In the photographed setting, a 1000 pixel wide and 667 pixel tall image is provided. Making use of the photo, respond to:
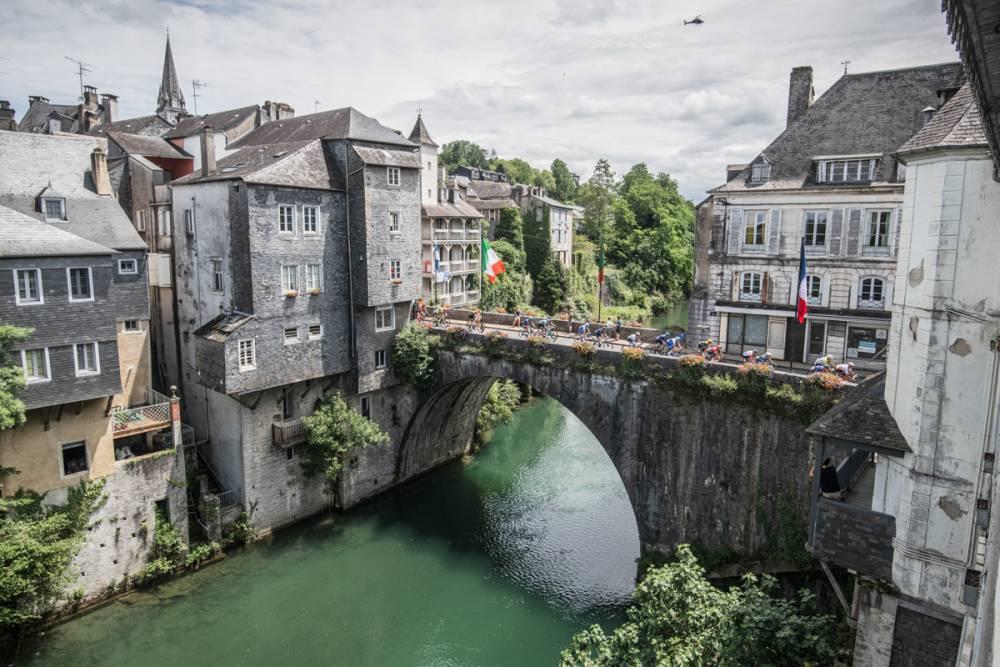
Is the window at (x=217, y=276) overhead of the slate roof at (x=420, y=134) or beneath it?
beneath

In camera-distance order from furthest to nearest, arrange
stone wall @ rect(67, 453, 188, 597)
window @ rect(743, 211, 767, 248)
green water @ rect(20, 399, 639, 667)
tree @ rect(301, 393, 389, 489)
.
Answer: window @ rect(743, 211, 767, 248) < tree @ rect(301, 393, 389, 489) < stone wall @ rect(67, 453, 188, 597) < green water @ rect(20, 399, 639, 667)

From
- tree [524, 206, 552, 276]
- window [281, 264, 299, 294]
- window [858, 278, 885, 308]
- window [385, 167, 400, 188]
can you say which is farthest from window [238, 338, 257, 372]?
tree [524, 206, 552, 276]

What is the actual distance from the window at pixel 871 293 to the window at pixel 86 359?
31.0 meters

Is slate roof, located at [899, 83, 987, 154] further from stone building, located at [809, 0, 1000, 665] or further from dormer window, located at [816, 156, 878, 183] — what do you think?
dormer window, located at [816, 156, 878, 183]

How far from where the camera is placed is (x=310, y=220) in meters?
29.1

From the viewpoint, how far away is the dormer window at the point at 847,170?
27.8 metres

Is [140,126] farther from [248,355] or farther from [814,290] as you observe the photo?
[814,290]

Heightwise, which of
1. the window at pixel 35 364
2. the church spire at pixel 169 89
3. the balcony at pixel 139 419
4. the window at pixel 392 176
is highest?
the church spire at pixel 169 89

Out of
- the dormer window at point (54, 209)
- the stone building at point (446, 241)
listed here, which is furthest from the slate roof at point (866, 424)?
the stone building at point (446, 241)

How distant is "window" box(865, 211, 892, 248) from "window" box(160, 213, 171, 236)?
1324 inches

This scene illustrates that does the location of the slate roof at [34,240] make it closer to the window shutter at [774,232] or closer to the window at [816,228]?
the window shutter at [774,232]

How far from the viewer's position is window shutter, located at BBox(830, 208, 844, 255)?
1112 inches

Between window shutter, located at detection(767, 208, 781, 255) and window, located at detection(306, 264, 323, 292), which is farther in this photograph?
window shutter, located at detection(767, 208, 781, 255)

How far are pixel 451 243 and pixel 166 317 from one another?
2710cm
